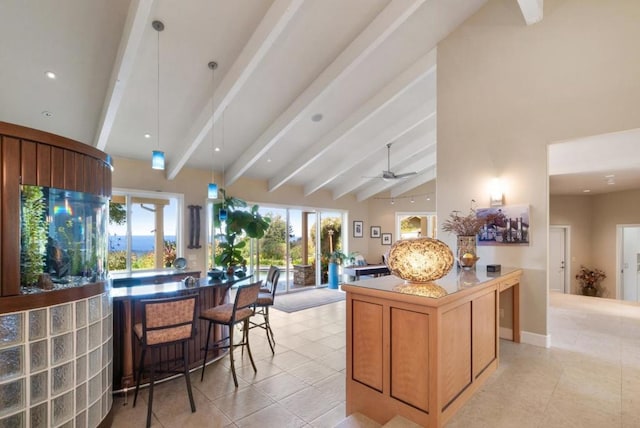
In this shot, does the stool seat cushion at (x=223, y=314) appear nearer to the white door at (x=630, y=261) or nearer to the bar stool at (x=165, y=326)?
the bar stool at (x=165, y=326)

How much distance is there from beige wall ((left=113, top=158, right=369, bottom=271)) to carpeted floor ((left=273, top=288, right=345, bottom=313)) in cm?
199

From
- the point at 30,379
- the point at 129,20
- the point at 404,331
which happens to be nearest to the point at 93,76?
the point at 129,20

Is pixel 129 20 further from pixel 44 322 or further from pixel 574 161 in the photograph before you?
pixel 574 161

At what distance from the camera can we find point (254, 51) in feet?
11.6

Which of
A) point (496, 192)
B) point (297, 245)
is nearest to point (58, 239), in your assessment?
point (496, 192)

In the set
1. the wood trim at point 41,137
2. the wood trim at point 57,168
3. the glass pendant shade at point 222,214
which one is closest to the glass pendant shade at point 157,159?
the glass pendant shade at point 222,214

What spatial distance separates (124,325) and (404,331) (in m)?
2.74

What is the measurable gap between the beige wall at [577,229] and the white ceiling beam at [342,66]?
6.98 meters

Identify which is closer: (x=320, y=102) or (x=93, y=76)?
(x=93, y=76)

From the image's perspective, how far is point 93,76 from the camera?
12.5 feet

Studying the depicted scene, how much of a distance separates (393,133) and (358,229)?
173 inches

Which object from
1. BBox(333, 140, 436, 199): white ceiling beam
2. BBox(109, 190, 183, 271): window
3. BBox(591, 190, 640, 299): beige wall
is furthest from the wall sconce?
BBox(109, 190, 183, 271): window

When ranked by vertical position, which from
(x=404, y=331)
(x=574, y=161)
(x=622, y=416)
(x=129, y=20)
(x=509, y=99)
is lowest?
(x=622, y=416)

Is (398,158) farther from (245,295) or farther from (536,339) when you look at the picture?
(245,295)
